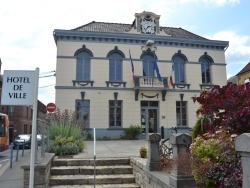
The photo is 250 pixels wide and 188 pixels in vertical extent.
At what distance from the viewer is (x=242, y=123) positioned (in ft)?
13.5

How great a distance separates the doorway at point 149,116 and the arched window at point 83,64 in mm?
5125

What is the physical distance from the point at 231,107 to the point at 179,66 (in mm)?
19327

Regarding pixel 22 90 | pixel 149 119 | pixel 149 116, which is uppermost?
pixel 149 116

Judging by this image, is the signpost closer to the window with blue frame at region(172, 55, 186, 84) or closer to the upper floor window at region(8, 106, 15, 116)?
the window with blue frame at region(172, 55, 186, 84)

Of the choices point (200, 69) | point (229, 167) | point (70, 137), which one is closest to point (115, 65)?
point (200, 69)

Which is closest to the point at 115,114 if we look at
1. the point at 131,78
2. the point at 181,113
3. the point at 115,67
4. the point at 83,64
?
the point at 131,78

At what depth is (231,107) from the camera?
4168 mm

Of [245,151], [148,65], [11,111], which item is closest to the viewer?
[245,151]

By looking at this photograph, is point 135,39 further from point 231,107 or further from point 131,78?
point 231,107

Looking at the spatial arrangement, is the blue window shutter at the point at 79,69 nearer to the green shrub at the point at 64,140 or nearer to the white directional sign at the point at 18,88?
the green shrub at the point at 64,140

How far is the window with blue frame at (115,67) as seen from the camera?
857 inches

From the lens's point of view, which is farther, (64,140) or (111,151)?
(111,151)

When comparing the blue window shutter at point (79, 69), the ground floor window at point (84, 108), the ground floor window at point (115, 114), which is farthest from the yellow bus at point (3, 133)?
the ground floor window at point (115, 114)

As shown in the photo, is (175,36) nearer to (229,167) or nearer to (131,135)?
(131,135)
